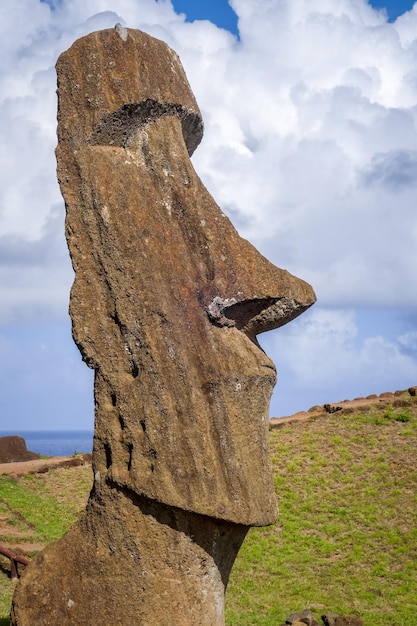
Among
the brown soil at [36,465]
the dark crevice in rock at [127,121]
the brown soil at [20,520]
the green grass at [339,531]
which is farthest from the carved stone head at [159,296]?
the brown soil at [36,465]

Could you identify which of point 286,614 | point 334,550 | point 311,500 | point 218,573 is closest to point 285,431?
point 311,500

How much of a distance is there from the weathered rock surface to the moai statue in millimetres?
19285

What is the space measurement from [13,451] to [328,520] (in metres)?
12.0

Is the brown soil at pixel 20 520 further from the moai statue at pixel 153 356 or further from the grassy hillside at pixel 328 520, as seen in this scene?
the moai statue at pixel 153 356

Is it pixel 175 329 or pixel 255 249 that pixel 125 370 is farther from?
pixel 255 249

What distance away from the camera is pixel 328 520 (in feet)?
61.6

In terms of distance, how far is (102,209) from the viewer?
8.02 m

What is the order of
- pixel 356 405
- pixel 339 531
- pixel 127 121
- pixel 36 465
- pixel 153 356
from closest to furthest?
pixel 153 356 → pixel 127 121 → pixel 339 531 → pixel 36 465 → pixel 356 405

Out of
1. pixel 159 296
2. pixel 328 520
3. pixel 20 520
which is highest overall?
pixel 159 296

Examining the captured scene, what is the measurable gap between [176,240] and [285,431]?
16051 millimetres

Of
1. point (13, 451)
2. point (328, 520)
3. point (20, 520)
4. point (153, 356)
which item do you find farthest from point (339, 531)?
point (13, 451)

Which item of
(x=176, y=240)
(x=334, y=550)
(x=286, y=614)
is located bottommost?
(x=286, y=614)

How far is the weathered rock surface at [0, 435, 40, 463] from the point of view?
88.2 feet

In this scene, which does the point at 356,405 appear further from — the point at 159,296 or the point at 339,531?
the point at 159,296
